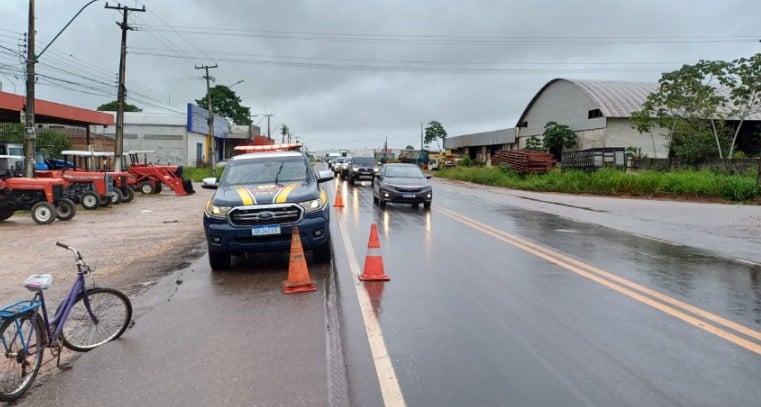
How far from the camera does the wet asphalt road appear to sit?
4.18 metres

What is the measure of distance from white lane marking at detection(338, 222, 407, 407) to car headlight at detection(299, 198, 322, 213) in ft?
4.84

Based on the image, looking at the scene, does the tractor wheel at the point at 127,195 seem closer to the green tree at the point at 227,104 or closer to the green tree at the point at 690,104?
the green tree at the point at 690,104

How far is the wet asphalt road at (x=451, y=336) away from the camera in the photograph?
418 cm

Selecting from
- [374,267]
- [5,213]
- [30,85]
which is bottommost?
[374,267]

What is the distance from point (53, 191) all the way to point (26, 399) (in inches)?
547

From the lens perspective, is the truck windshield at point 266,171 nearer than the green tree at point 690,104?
Yes

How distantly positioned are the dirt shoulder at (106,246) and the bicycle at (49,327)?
89.7 inches

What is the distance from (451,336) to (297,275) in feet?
9.15

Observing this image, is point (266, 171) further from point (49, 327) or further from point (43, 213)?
point (43, 213)

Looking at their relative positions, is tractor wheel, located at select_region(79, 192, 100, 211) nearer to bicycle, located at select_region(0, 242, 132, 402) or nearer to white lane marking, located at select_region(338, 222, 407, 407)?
white lane marking, located at select_region(338, 222, 407, 407)

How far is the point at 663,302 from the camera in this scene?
684 centimetres

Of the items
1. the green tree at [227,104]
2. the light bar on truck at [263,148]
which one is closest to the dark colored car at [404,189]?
the light bar on truck at [263,148]

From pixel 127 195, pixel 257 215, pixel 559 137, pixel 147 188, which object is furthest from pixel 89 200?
pixel 559 137

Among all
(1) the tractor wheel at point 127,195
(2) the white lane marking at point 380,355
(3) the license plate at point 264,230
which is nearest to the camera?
(2) the white lane marking at point 380,355
